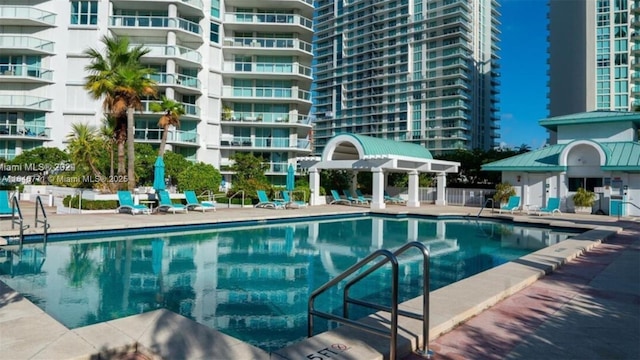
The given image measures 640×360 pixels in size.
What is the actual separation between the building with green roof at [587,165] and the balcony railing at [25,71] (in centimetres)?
3465

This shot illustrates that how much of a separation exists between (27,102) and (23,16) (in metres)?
6.85

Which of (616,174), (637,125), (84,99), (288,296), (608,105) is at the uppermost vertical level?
(608,105)

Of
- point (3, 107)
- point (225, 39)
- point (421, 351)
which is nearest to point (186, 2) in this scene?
point (225, 39)

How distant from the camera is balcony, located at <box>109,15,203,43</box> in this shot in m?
33.7

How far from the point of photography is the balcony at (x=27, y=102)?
33.0 meters

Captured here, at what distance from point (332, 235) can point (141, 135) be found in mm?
24750

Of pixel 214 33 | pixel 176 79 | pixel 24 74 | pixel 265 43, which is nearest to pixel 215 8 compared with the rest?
pixel 214 33

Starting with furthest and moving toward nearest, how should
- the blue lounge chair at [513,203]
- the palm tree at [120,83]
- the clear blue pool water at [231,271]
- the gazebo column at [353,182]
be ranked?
the gazebo column at [353,182] < the blue lounge chair at [513,203] < the palm tree at [120,83] < the clear blue pool water at [231,271]

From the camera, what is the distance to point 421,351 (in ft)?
13.3

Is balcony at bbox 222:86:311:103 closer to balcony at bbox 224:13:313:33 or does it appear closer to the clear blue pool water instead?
Answer: balcony at bbox 224:13:313:33

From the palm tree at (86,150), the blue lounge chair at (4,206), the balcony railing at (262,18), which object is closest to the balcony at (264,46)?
the balcony railing at (262,18)

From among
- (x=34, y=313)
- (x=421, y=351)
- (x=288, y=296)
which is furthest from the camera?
(x=288, y=296)

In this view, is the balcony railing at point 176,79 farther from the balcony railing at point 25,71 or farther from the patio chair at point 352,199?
A: the patio chair at point 352,199

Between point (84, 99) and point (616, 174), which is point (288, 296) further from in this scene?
point (84, 99)
